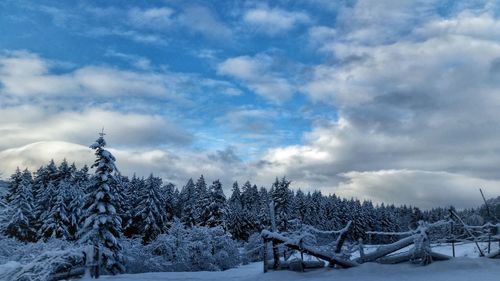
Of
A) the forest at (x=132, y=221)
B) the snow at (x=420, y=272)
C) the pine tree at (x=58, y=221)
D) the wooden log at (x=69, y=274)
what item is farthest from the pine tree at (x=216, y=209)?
the snow at (x=420, y=272)

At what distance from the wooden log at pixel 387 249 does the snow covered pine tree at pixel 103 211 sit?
2164 centimetres

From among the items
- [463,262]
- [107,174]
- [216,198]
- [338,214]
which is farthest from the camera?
[338,214]

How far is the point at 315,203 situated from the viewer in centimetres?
11256

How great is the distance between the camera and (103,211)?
3009cm

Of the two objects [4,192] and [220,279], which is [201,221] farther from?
[220,279]

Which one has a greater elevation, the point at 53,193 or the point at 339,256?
the point at 53,193

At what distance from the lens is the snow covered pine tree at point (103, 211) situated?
29922 millimetres

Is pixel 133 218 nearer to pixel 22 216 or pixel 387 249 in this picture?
pixel 22 216

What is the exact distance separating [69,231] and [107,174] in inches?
1049

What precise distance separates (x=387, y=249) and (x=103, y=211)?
74.7 feet

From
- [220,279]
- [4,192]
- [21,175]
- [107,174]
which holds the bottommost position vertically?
[220,279]

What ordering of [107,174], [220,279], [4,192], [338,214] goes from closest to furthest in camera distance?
[220,279]
[4,192]
[107,174]
[338,214]

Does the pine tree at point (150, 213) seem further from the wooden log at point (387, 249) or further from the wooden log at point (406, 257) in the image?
the wooden log at point (406, 257)

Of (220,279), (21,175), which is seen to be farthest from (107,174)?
(21,175)
